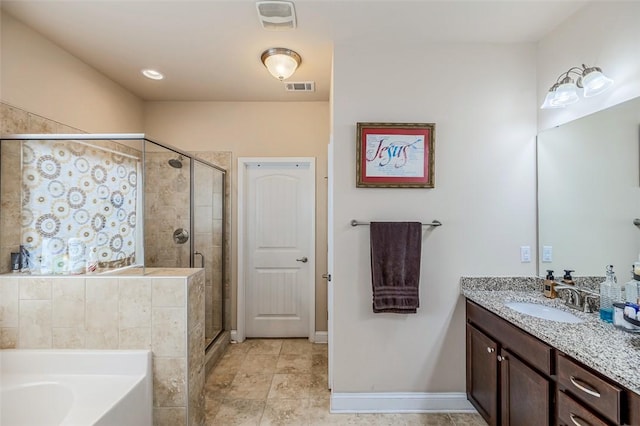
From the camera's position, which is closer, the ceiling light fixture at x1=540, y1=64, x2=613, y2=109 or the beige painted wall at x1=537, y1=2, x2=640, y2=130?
the beige painted wall at x1=537, y1=2, x2=640, y2=130

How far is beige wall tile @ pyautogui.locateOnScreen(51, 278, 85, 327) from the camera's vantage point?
176cm

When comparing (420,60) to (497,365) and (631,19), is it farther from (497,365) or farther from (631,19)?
(497,365)

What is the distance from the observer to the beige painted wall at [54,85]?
190 cm

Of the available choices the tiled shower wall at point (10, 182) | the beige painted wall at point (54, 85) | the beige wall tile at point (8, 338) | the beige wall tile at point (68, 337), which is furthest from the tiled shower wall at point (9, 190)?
the beige wall tile at point (68, 337)

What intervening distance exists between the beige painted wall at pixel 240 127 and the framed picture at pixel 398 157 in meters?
1.23

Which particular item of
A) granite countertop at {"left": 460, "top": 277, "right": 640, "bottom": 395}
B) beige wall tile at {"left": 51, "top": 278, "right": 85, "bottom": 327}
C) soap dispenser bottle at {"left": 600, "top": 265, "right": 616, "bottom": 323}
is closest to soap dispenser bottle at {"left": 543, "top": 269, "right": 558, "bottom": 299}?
granite countertop at {"left": 460, "top": 277, "right": 640, "bottom": 395}

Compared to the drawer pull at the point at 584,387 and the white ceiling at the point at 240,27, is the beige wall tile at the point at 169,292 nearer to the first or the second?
the white ceiling at the point at 240,27

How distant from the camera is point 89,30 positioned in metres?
2.05

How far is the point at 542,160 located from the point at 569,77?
0.54m

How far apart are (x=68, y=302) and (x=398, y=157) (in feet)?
7.53

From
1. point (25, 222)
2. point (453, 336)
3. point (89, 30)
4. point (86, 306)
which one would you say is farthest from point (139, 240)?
point (453, 336)

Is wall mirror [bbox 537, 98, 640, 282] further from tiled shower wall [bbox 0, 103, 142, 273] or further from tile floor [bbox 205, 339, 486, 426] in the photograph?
tiled shower wall [bbox 0, 103, 142, 273]

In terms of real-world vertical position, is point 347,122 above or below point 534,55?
below

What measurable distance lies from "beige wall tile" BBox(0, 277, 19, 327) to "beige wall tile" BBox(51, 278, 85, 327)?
22 centimetres
